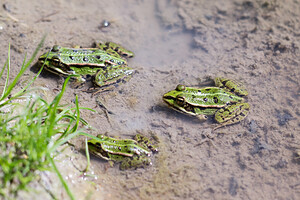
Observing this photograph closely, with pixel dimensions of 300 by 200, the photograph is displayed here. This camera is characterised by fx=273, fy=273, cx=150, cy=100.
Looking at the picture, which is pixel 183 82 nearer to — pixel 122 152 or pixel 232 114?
pixel 232 114

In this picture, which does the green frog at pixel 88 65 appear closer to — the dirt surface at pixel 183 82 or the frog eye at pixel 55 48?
the frog eye at pixel 55 48

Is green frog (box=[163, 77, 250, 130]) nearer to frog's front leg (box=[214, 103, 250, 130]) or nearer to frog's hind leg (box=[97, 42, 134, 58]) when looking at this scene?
frog's front leg (box=[214, 103, 250, 130])

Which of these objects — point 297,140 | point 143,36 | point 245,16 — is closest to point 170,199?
point 297,140

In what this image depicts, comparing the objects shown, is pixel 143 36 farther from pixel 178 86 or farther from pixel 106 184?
pixel 106 184

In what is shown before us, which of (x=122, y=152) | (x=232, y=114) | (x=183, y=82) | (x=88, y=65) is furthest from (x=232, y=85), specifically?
(x=88, y=65)

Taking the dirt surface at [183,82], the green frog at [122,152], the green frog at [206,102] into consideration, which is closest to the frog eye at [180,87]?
the green frog at [206,102]
